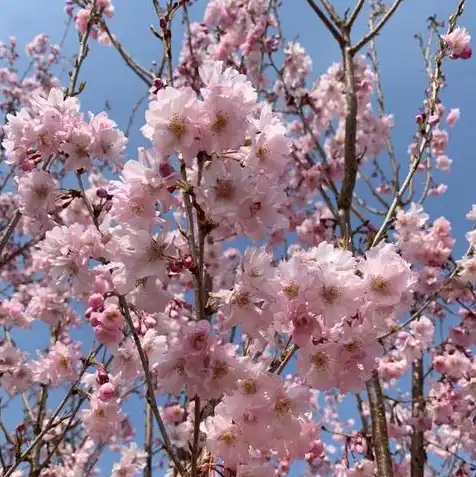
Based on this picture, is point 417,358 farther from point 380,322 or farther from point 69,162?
point 69,162

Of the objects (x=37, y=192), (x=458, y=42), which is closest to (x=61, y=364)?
(x=37, y=192)

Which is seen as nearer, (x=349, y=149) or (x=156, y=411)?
(x=156, y=411)

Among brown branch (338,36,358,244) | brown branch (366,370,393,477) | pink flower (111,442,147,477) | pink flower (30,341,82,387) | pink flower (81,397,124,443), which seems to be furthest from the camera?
brown branch (338,36,358,244)

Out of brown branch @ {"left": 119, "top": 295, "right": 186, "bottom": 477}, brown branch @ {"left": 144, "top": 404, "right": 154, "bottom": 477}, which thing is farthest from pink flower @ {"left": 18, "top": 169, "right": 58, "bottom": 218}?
brown branch @ {"left": 144, "top": 404, "right": 154, "bottom": 477}

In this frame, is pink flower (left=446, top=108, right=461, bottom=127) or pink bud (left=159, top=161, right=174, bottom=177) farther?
pink flower (left=446, top=108, right=461, bottom=127)

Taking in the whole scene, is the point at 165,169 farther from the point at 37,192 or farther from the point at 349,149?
the point at 349,149

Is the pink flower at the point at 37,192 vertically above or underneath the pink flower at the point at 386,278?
above

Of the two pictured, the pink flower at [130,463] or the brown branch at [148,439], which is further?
the brown branch at [148,439]

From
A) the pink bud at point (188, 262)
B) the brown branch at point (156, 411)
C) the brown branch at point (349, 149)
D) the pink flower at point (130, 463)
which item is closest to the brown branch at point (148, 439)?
the pink flower at point (130, 463)

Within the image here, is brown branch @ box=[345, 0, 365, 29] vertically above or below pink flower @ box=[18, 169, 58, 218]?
above

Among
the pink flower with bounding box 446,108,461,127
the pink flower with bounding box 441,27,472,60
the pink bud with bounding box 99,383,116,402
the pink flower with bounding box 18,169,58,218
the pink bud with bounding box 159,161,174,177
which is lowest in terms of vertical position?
the pink bud with bounding box 99,383,116,402

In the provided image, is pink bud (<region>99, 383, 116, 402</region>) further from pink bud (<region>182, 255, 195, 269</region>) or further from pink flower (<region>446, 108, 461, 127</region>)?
pink flower (<region>446, 108, 461, 127</region>)

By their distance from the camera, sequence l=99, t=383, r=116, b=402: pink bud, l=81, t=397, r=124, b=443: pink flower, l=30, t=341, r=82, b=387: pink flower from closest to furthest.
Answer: l=99, t=383, r=116, b=402: pink bud < l=81, t=397, r=124, b=443: pink flower < l=30, t=341, r=82, b=387: pink flower

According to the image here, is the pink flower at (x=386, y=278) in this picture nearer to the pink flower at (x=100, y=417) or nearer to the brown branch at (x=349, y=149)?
the pink flower at (x=100, y=417)
